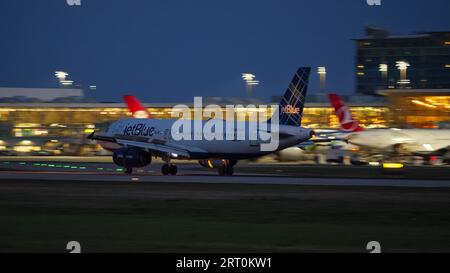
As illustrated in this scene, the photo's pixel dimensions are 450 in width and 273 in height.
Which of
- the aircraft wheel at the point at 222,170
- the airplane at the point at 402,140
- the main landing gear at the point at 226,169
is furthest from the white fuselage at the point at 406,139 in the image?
the aircraft wheel at the point at 222,170

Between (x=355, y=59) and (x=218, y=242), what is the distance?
177 meters

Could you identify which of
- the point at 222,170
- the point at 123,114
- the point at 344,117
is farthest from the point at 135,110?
the point at 123,114

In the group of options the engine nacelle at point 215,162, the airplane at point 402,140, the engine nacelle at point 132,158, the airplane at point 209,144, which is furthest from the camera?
the airplane at point 402,140

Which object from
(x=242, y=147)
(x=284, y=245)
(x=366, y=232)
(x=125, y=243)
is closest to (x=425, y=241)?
(x=366, y=232)

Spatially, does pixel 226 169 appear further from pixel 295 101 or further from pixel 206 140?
pixel 295 101

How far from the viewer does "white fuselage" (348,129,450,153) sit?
79688 millimetres

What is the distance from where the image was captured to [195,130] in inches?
2159

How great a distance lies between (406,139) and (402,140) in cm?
54

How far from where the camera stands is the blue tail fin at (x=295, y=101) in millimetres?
53625

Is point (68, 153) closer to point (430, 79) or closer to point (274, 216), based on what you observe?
point (274, 216)

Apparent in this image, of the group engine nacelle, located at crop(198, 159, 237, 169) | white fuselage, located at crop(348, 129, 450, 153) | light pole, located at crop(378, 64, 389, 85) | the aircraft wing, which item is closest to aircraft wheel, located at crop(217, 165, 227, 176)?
engine nacelle, located at crop(198, 159, 237, 169)

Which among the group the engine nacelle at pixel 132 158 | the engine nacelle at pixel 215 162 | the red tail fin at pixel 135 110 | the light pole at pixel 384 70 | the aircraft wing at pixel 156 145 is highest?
the light pole at pixel 384 70

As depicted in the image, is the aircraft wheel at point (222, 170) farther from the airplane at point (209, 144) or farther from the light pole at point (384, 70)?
the light pole at point (384, 70)

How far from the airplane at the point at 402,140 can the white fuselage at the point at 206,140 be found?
93.1 ft
